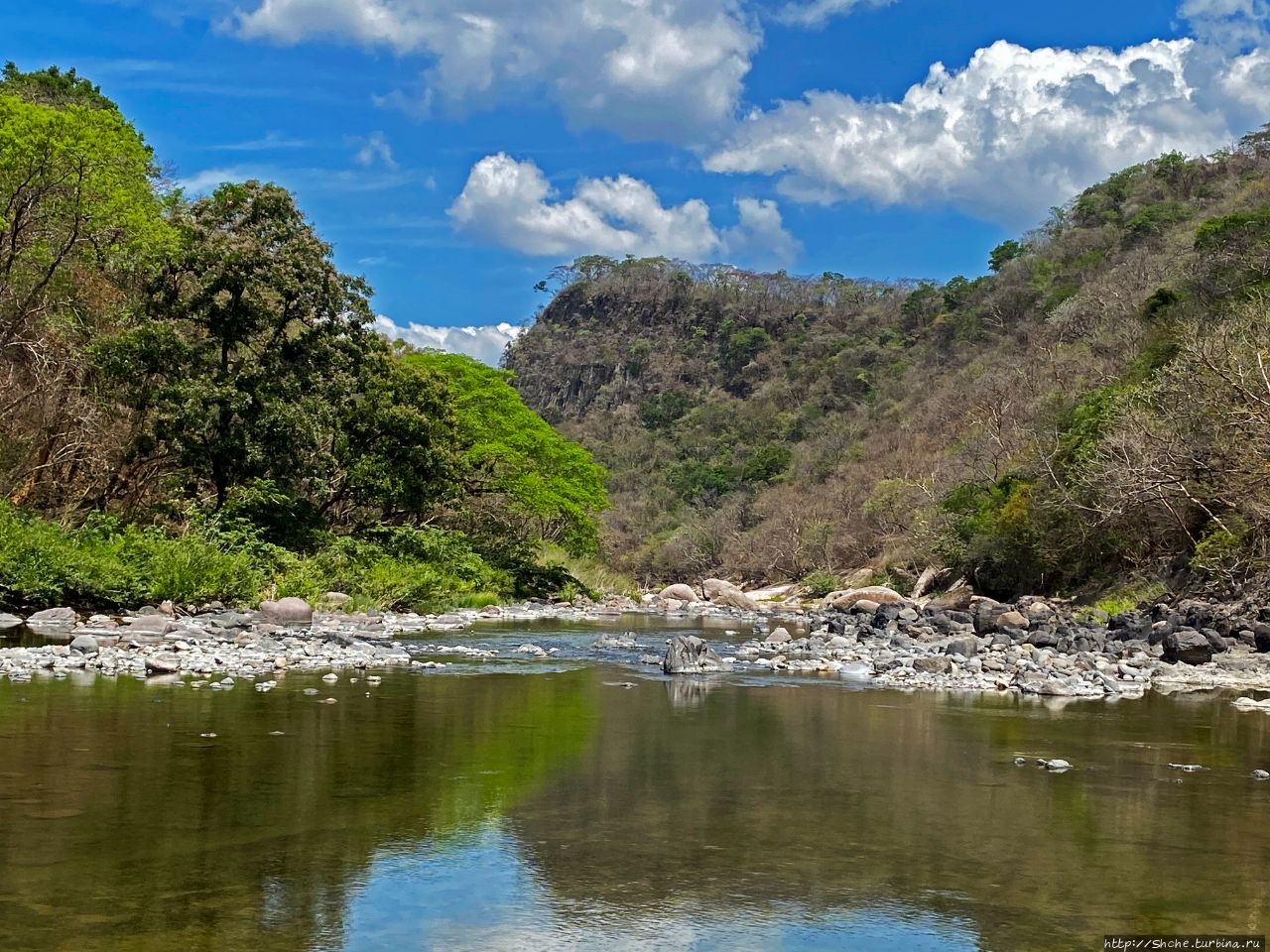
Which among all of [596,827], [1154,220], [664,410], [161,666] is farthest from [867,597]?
[664,410]

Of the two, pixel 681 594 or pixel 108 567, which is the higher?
pixel 108 567

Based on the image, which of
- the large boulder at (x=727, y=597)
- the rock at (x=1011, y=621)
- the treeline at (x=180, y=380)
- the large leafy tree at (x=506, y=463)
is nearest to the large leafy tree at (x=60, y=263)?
the treeline at (x=180, y=380)

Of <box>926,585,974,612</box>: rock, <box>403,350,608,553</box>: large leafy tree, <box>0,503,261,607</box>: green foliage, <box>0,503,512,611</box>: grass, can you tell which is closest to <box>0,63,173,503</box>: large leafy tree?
<box>0,503,512,611</box>: grass

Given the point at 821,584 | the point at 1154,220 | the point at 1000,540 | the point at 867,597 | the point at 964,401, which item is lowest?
the point at 867,597

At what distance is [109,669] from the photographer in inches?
456

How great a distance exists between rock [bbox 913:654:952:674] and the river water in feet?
12.2

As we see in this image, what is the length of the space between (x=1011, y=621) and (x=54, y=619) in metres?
16.9

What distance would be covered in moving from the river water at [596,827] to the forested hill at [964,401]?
11943mm

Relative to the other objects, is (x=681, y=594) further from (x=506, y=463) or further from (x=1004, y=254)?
(x=1004, y=254)

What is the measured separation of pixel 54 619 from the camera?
51.2ft

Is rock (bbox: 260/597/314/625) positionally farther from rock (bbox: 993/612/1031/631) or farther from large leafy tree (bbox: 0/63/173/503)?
rock (bbox: 993/612/1031/631)

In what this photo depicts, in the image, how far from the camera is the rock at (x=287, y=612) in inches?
692

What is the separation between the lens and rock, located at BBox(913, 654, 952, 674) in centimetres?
1447

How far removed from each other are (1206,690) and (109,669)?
13.1 meters
